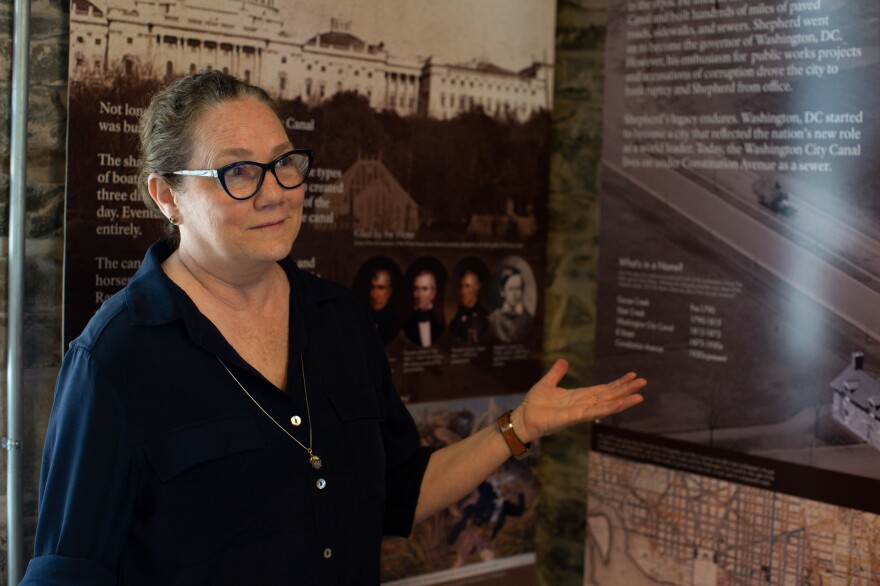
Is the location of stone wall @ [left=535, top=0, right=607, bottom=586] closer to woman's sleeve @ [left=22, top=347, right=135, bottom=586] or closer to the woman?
the woman

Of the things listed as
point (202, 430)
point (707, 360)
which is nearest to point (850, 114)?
point (707, 360)

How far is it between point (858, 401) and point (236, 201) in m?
1.63

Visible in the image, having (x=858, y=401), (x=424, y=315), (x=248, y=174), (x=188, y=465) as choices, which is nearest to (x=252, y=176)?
(x=248, y=174)

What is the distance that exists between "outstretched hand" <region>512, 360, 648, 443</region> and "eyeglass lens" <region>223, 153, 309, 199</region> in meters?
0.67

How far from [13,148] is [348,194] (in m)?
0.88

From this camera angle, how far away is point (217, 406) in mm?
1746

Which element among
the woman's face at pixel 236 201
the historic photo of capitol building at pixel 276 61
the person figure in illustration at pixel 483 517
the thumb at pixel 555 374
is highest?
the historic photo of capitol building at pixel 276 61

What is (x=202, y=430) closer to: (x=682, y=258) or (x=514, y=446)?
(x=514, y=446)

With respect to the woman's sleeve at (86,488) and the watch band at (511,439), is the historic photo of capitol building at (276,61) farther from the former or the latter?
the watch band at (511,439)

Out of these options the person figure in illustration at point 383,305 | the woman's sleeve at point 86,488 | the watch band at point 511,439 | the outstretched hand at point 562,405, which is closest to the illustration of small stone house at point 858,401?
the outstretched hand at point 562,405

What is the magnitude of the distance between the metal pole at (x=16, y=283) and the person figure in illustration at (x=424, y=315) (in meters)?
1.10

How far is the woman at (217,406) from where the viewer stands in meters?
1.64

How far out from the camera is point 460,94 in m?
2.91

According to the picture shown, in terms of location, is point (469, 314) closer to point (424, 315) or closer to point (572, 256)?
point (424, 315)
